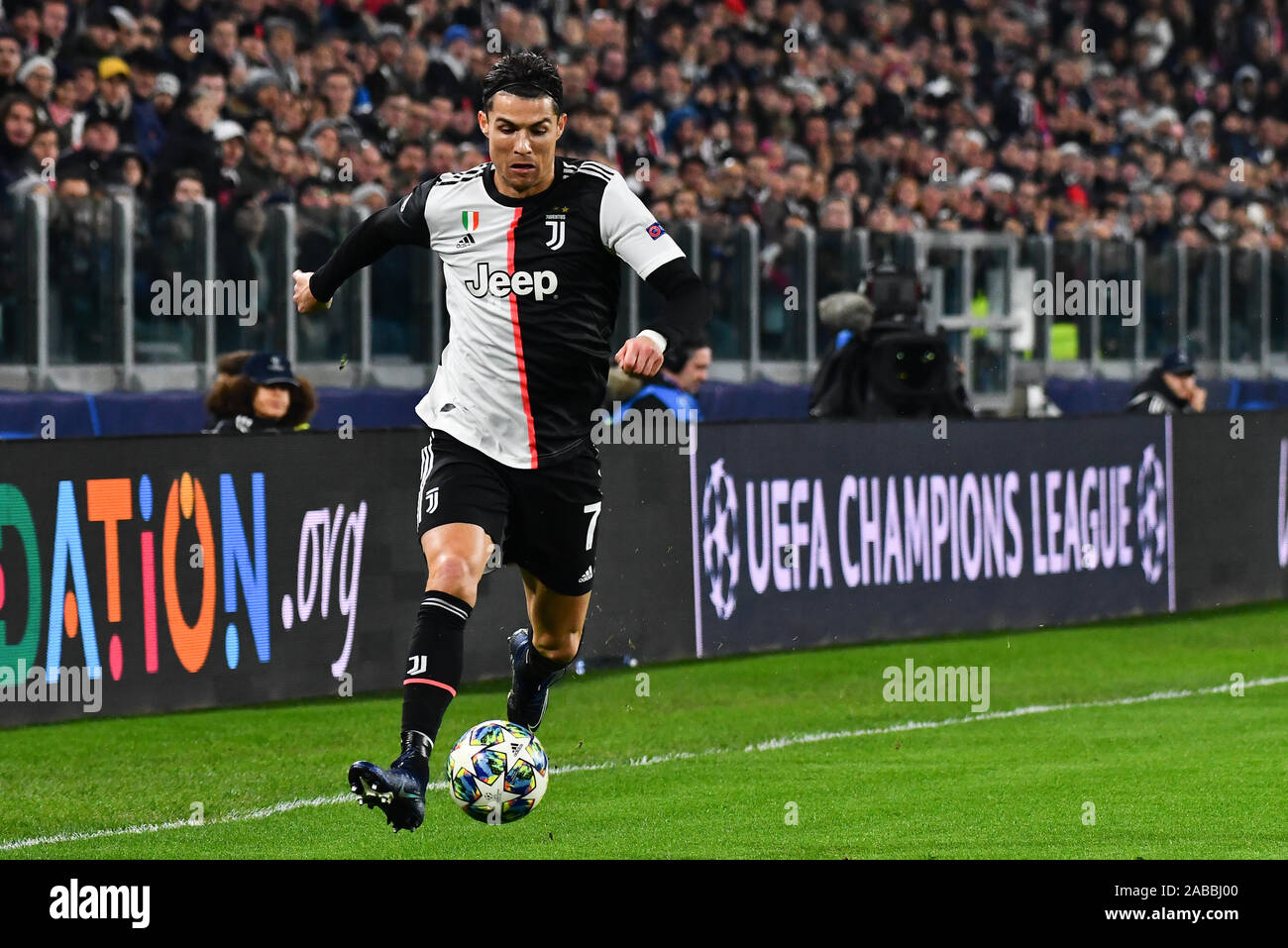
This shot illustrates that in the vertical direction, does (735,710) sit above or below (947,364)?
below

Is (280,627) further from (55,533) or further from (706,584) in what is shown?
(706,584)

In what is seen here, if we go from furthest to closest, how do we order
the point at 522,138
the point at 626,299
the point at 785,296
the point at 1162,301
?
Answer: the point at 1162,301 → the point at 785,296 → the point at 626,299 → the point at 522,138

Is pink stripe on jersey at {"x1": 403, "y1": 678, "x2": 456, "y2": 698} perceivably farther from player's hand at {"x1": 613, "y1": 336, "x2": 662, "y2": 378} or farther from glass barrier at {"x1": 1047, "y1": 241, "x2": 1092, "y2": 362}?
glass barrier at {"x1": 1047, "y1": 241, "x2": 1092, "y2": 362}

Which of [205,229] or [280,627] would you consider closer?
[280,627]

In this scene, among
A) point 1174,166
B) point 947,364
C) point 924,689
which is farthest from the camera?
point 1174,166

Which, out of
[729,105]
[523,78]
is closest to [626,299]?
[729,105]

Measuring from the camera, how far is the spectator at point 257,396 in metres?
12.2

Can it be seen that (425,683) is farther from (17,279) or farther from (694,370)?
(17,279)

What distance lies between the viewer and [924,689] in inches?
465

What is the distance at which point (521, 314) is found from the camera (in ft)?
24.2

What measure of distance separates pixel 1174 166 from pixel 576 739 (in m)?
15.7

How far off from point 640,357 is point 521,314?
77 centimetres

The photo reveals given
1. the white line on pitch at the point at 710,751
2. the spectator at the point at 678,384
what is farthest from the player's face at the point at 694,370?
the white line on pitch at the point at 710,751
